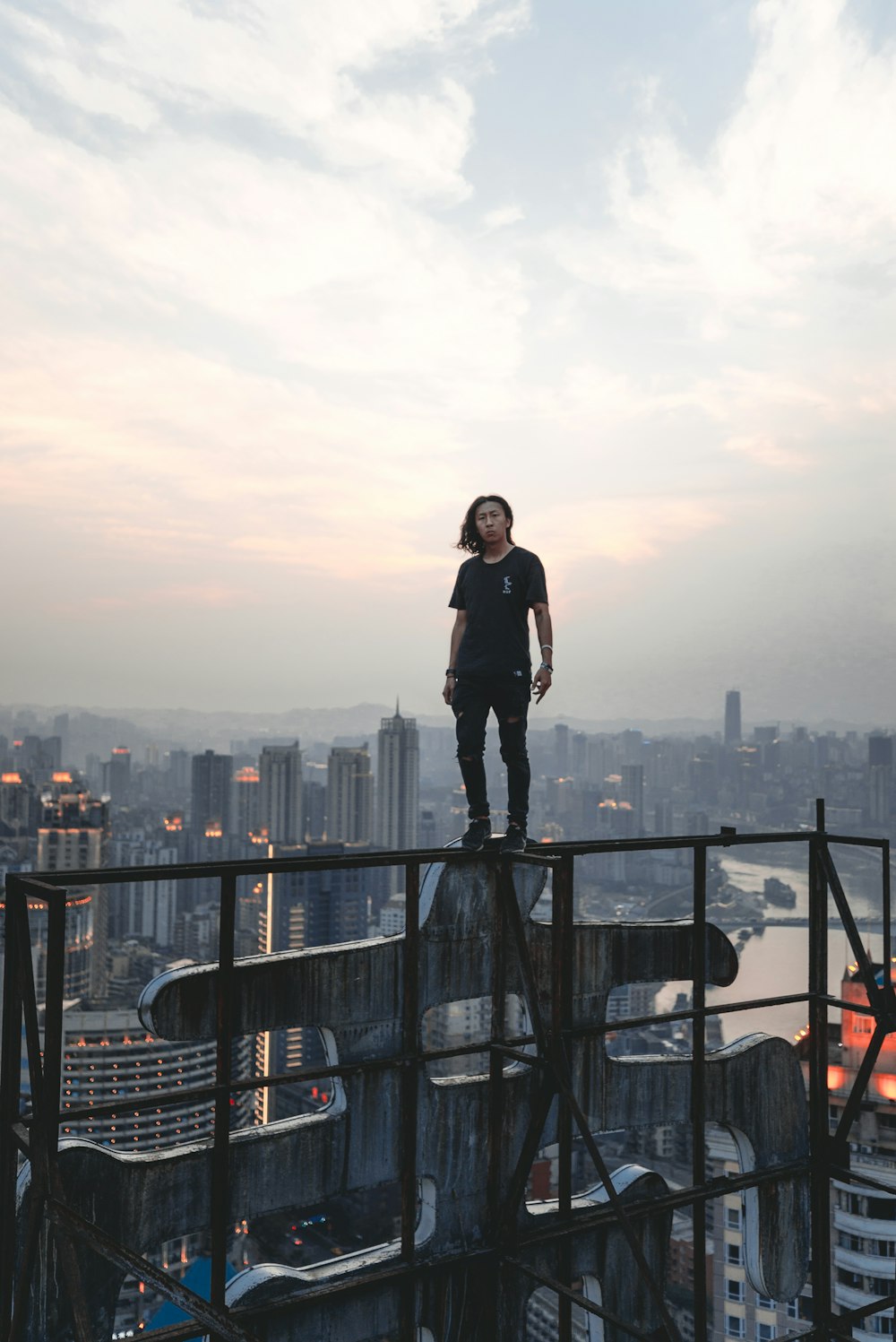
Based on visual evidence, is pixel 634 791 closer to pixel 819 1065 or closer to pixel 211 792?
pixel 211 792

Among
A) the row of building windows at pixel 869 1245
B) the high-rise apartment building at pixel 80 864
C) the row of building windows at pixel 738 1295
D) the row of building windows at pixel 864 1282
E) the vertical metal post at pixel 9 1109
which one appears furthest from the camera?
the high-rise apartment building at pixel 80 864

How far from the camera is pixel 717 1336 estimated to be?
28.8 metres

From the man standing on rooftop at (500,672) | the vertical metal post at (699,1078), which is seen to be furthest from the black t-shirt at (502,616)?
the vertical metal post at (699,1078)

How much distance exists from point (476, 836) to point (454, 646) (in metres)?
1.07

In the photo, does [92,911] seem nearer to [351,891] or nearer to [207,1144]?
[351,891]

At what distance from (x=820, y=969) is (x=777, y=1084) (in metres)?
0.76

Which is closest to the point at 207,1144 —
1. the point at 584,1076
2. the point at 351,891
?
the point at 584,1076

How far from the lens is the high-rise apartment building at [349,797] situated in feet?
356

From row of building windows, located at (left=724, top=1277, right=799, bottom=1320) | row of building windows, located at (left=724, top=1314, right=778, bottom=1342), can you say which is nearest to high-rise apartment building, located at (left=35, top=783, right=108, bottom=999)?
row of building windows, located at (left=724, top=1277, right=799, bottom=1320)

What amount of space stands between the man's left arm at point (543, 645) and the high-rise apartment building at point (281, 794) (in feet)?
363

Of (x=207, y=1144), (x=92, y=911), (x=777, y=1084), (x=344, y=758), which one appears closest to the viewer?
(x=207, y=1144)

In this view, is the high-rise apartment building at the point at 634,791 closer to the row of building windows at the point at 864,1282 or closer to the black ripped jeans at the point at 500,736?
the row of building windows at the point at 864,1282

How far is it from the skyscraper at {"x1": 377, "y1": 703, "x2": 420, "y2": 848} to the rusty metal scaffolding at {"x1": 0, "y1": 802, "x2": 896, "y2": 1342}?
9903cm

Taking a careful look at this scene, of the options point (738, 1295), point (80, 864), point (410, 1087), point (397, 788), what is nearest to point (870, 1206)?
point (738, 1295)
